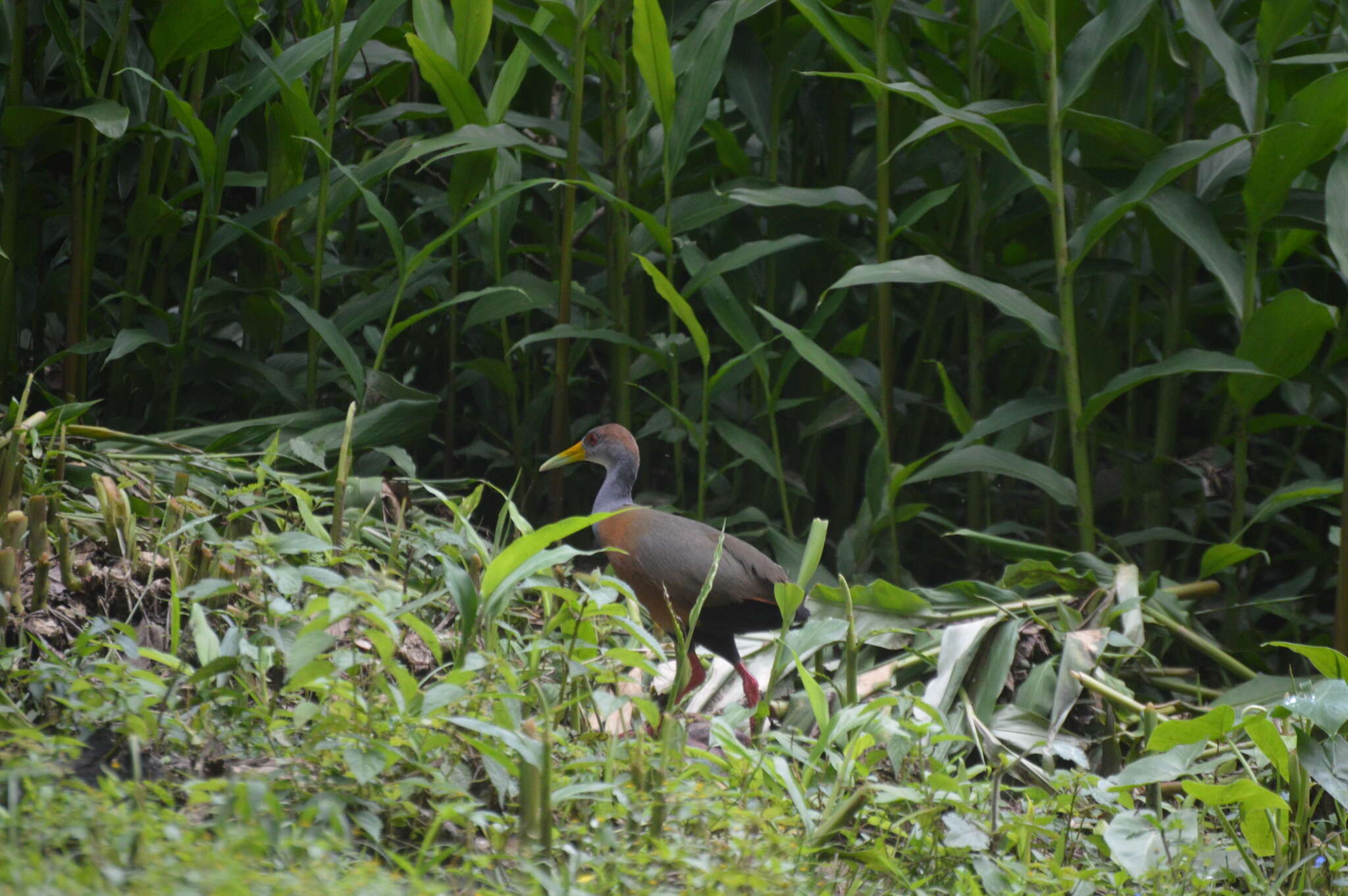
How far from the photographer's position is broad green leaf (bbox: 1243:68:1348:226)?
2.74m

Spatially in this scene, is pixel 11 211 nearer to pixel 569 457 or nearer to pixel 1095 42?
pixel 569 457

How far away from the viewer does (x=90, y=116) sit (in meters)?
2.85

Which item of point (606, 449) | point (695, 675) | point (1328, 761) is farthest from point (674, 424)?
point (1328, 761)

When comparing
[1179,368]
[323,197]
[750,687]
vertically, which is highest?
[323,197]

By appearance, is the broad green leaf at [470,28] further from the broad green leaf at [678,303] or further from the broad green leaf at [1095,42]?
the broad green leaf at [1095,42]

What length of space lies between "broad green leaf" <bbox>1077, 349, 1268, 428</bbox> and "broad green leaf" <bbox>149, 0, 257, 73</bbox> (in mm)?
2088

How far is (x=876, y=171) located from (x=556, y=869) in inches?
92.3

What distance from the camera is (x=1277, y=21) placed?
289 cm

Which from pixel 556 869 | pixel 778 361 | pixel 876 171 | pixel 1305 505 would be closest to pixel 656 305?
pixel 778 361

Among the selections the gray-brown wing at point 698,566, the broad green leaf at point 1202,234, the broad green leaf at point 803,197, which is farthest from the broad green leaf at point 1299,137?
the gray-brown wing at point 698,566

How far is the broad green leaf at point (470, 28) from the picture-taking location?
121 inches

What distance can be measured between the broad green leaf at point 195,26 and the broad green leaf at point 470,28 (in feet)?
1.51

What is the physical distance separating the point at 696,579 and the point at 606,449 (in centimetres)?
60

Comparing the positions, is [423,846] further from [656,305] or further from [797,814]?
[656,305]
